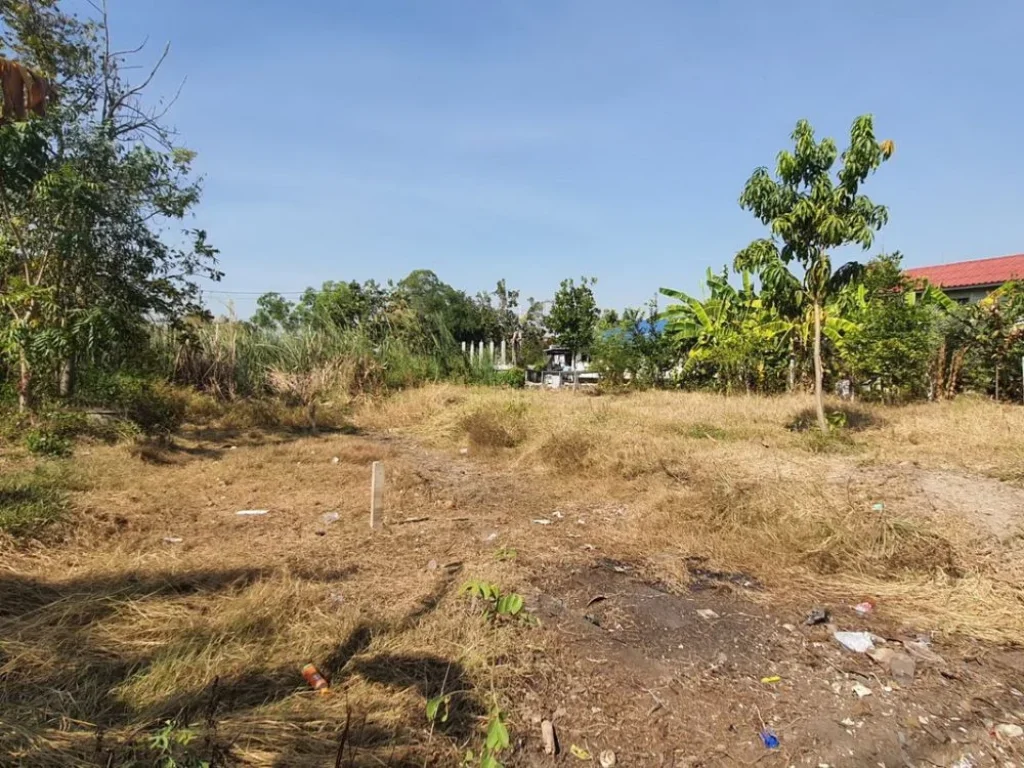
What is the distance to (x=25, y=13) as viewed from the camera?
316 inches

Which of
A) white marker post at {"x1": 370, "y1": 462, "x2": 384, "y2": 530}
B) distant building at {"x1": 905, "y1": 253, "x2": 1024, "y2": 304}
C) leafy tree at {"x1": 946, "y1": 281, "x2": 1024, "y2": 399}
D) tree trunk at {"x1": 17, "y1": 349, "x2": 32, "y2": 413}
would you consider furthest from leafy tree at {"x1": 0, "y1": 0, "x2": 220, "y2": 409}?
distant building at {"x1": 905, "y1": 253, "x2": 1024, "y2": 304}

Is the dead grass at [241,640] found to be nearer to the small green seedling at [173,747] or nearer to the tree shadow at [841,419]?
the small green seedling at [173,747]

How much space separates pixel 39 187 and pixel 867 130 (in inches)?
338

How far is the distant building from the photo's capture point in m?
22.5

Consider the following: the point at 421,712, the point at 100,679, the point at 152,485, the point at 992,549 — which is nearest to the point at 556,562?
the point at 421,712

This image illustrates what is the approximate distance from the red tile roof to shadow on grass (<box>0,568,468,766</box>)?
80.5ft

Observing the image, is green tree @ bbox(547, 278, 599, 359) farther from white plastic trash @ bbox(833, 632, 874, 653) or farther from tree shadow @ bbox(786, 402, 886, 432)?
white plastic trash @ bbox(833, 632, 874, 653)

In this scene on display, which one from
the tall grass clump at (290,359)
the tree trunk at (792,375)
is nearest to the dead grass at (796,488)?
the tree trunk at (792,375)

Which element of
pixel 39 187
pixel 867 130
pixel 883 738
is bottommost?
pixel 883 738

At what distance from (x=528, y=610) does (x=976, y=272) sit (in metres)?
28.5

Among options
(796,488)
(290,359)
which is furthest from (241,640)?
(290,359)

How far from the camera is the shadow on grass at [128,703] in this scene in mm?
1806

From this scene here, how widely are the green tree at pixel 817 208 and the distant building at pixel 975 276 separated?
56.8ft

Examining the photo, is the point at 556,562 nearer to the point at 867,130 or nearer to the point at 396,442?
the point at 396,442
